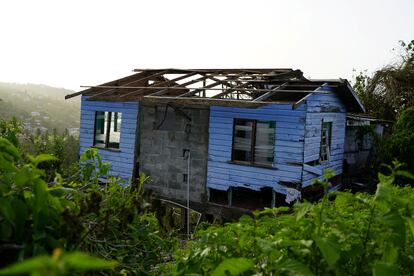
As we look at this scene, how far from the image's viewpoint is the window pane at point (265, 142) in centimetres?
1324

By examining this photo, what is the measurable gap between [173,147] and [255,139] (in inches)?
116

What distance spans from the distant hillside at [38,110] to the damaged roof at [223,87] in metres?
19.7

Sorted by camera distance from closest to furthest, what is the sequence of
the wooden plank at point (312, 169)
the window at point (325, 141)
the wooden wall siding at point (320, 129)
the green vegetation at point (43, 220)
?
the green vegetation at point (43, 220)
the wooden plank at point (312, 169)
the wooden wall siding at point (320, 129)
the window at point (325, 141)

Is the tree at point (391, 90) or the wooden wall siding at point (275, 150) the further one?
the tree at point (391, 90)

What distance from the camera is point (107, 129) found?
16.2 meters

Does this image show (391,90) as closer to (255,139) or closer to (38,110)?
(255,139)

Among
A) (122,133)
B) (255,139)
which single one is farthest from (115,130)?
(255,139)

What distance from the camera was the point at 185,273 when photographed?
2.13 m

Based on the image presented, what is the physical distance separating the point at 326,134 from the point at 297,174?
3142 mm

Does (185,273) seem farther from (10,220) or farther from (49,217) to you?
(10,220)

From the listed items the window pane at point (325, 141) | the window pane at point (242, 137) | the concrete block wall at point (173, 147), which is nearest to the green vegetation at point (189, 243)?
the window pane at point (242, 137)

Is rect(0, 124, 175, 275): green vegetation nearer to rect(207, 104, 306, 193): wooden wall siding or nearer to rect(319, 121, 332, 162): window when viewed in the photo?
rect(207, 104, 306, 193): wooden wall siding

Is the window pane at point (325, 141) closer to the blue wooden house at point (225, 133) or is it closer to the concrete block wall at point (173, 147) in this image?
the blue wooden house at point (225, 133)

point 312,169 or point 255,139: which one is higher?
point 255,139
